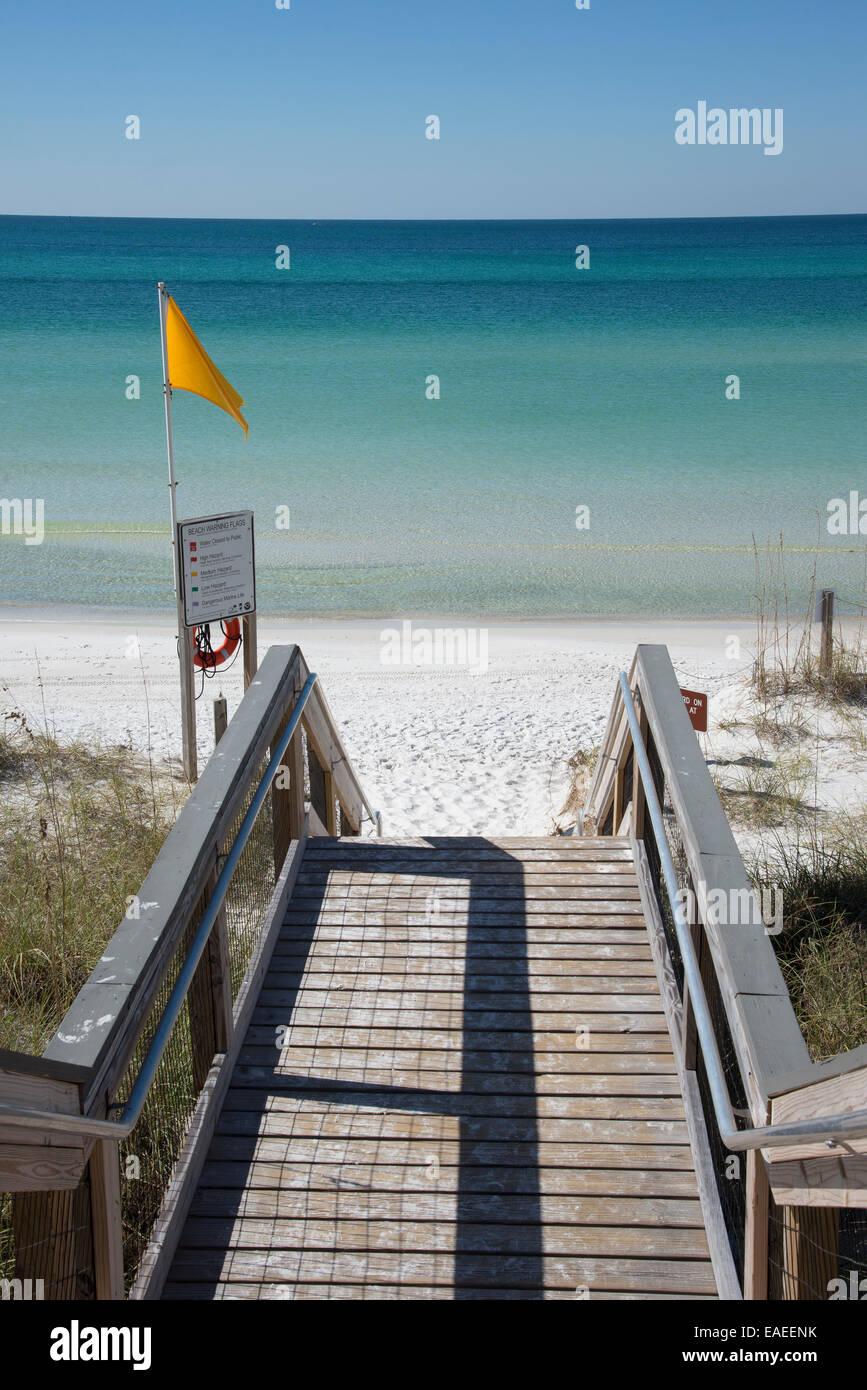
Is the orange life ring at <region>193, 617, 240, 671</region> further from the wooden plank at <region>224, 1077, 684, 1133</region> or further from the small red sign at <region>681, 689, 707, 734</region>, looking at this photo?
the wooden plank at <region>224, 1077, 684, 1133</region>

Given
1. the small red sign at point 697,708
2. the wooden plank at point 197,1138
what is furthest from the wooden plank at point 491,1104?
the small red sign at point 697,708

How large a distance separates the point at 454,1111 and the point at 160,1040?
122 cm

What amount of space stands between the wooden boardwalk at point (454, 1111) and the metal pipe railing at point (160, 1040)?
1.78 ft

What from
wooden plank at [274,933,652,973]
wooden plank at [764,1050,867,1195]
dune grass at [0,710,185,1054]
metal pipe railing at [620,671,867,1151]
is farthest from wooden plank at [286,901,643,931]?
wooden plank at [764,1050,867,1195]

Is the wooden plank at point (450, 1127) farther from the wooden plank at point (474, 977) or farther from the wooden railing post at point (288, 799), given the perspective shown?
the wooden railing post at point (288, 799)

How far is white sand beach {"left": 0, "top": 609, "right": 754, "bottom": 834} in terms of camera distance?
9688 mm

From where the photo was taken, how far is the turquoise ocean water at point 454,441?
17875 millimetres

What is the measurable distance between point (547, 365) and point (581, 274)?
3757cm

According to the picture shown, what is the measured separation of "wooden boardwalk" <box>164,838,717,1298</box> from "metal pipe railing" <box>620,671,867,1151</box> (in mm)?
473

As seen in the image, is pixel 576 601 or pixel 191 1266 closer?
pixel 191 1266

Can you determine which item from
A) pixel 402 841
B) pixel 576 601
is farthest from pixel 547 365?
pixel 402 841

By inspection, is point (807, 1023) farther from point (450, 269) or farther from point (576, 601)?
point (450, 269)

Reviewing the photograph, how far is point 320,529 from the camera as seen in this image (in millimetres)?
20703

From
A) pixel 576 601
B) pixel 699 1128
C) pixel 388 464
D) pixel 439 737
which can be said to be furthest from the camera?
pixel 388 464
